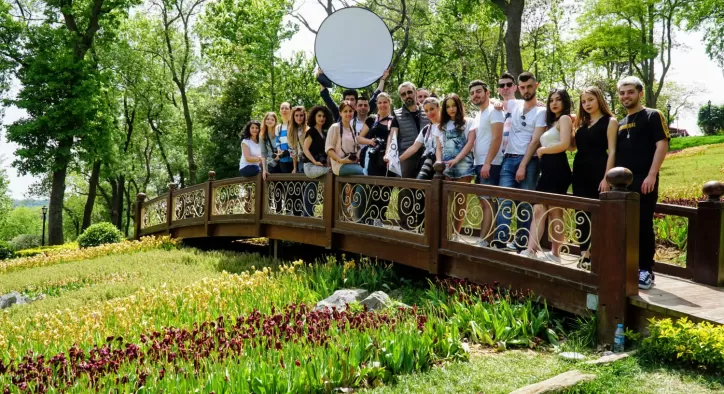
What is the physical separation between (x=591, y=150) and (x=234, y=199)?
8507 mm

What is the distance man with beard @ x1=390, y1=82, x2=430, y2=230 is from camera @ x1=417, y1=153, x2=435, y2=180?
0.94 feet

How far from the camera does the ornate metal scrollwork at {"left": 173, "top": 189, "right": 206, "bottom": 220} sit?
14.3m

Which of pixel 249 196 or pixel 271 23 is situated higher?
pixel 271 23

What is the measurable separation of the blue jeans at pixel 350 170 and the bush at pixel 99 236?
13629 millimetres

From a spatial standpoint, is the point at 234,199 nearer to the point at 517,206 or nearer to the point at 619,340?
the point at 517,206

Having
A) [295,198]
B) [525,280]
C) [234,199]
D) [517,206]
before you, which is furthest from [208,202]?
[525,280]

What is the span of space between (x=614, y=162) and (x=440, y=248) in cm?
240

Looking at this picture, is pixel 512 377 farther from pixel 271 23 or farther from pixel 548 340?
pixel 271 23

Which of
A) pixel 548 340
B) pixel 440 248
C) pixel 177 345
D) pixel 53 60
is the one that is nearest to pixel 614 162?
pixel 548 340

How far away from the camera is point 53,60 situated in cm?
2523

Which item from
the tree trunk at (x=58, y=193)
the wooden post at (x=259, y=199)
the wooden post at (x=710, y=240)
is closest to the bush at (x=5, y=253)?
the tree trunk at (x=58, y=193)

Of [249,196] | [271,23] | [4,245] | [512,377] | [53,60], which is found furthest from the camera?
[271,23]

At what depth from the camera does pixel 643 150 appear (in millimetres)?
5555

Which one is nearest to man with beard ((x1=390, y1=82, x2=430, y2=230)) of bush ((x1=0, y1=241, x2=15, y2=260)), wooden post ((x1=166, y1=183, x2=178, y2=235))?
wooden post ((x1=166, y1=183, x2=178, y2=235))
